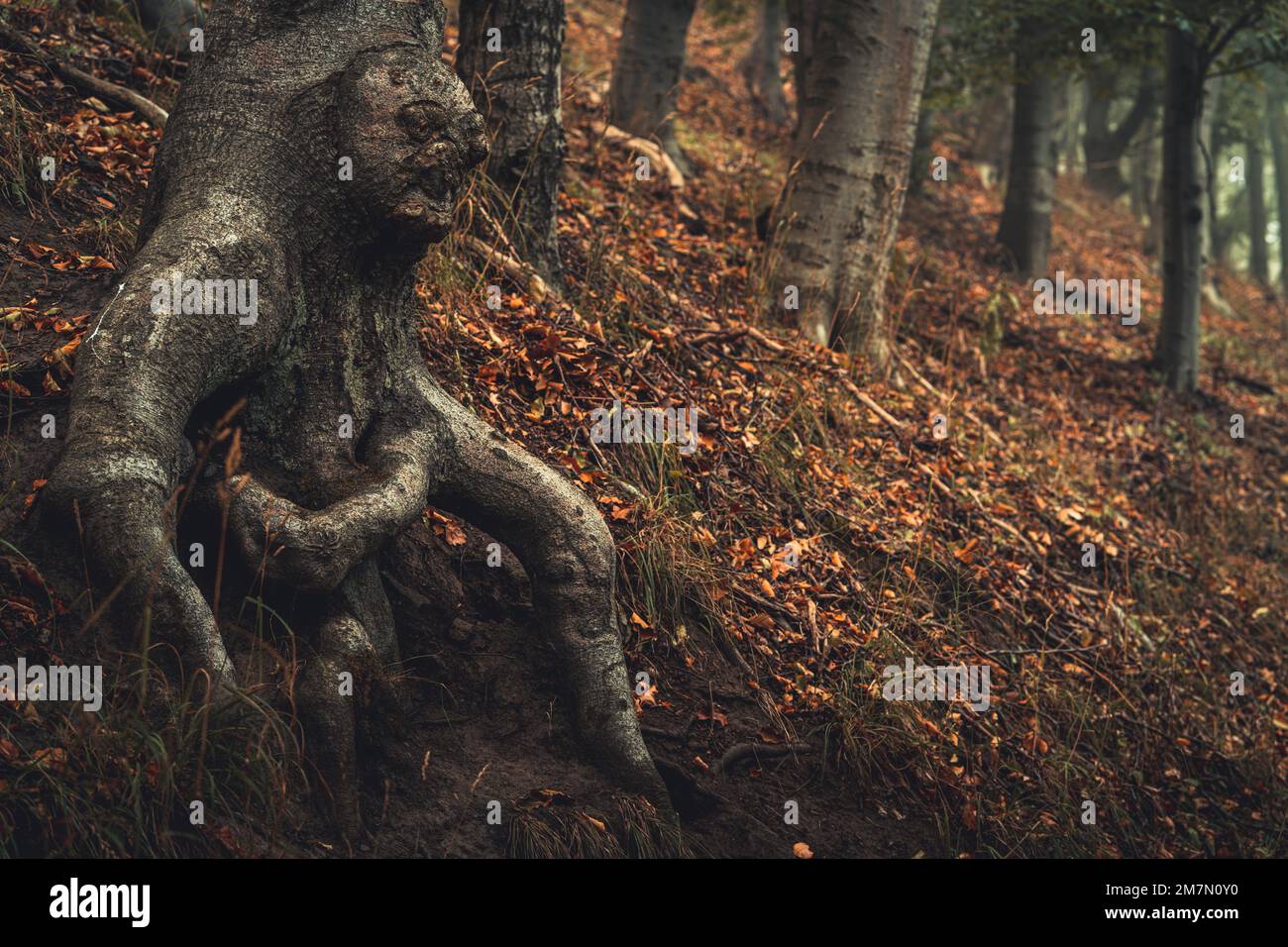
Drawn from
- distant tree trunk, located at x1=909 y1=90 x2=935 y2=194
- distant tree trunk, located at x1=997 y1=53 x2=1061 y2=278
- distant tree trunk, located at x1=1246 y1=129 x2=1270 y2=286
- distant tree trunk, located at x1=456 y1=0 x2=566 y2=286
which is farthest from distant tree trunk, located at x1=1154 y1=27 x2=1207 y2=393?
distant tree trunk, located at x1=1246 y1=129 x2=1270 y2=286

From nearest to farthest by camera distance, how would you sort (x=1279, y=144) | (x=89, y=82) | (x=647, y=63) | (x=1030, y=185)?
(x=89, y=82) → (x=647, y=63) → (x=1030, y=185) → (x=1279, y=144)

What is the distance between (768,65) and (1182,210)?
7103mm

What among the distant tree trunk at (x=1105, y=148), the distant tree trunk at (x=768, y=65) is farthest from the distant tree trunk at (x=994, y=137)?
the distant tree trunk at (x=768, y=65)

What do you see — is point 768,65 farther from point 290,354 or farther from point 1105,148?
point 290,354

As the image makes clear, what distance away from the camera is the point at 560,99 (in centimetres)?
591

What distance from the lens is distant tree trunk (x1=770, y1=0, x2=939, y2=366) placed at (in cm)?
750

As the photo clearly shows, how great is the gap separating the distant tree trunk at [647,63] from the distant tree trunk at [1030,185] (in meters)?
5.06

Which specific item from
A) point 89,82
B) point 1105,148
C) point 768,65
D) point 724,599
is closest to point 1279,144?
point 1105,148

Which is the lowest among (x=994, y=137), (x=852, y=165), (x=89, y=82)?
(x=89, y=82)

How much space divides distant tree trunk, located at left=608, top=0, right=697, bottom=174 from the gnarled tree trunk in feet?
20.1

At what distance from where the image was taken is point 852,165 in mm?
7594

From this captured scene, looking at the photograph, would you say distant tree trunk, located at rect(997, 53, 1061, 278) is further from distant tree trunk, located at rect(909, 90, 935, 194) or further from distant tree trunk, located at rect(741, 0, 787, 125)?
A: distant tree trunk, located at rect(741, 0, 787, 125)
